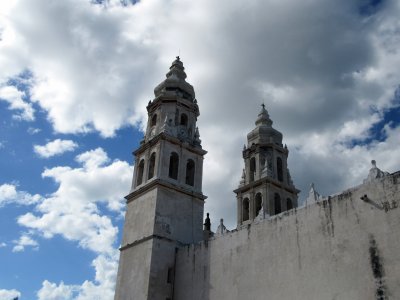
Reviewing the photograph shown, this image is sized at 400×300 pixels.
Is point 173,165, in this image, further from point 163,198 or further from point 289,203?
point 289,203

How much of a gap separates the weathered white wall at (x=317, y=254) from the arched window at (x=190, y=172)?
5614 mm

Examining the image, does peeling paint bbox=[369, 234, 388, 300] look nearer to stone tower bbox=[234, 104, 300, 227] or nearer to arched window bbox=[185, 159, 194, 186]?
arched window bbox=[185, 159, 194, 186]

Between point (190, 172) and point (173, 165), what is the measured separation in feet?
3.71

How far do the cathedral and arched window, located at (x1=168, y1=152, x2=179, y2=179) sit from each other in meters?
0.06

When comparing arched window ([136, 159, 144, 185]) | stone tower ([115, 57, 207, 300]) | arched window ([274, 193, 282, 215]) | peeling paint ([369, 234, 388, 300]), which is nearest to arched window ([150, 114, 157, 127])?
stone tower ([115, 57, 207, 300])

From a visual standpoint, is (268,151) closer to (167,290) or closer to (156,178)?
(156,178)

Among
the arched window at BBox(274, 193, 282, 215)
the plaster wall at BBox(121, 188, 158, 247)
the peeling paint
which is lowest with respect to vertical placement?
the peeling paint

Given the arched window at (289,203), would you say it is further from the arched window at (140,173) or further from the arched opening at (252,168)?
the arched window at (140,173)

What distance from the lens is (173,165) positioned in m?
26.4

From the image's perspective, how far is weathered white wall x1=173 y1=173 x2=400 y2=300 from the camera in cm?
1504

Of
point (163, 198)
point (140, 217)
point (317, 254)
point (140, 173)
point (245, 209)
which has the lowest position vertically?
point (317, 254)

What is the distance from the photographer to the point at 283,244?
18266 millimetres

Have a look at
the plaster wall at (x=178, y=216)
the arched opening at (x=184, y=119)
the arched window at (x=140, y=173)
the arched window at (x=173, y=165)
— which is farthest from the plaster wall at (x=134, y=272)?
the arched opening at (x=184, y=119)

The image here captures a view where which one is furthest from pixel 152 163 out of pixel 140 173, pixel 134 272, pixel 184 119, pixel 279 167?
pixel 279 167
